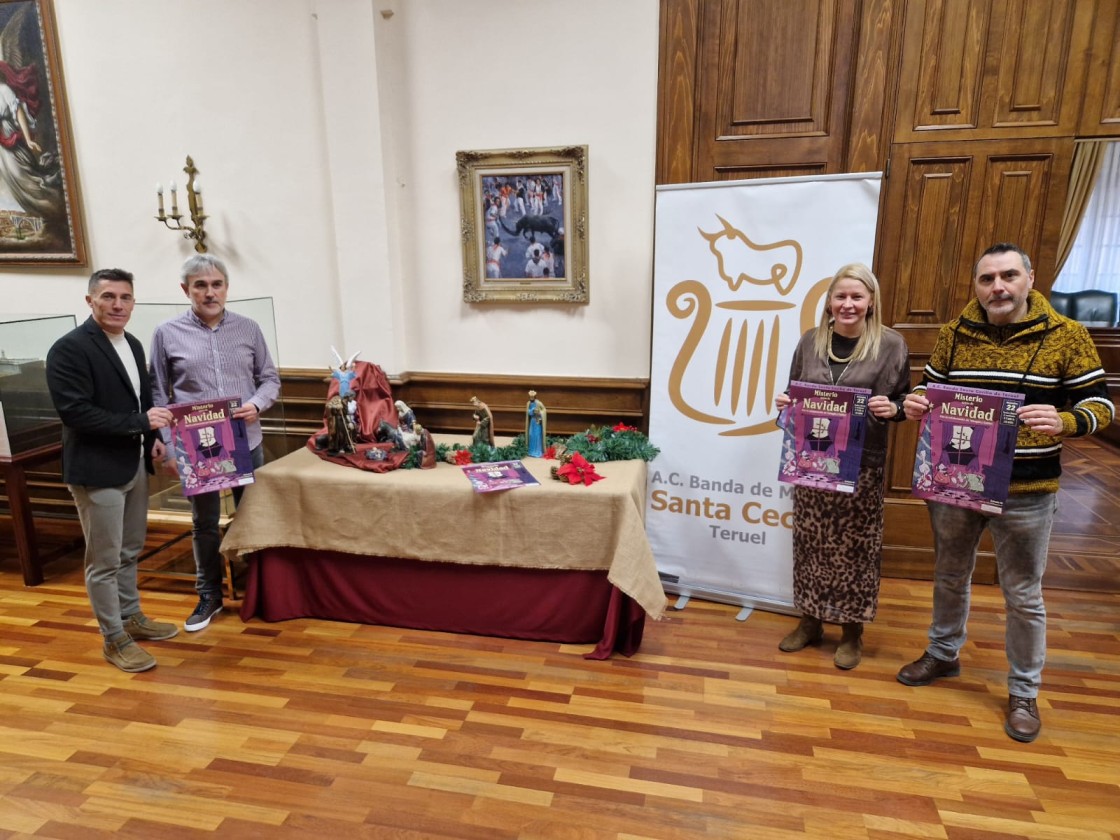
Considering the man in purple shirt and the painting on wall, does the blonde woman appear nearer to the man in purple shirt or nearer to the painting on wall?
the man in purple shirt

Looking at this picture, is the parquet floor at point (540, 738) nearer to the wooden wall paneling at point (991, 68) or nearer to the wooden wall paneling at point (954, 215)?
the wooden wall paneling at point (954, 215)

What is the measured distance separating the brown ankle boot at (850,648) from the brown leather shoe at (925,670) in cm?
17

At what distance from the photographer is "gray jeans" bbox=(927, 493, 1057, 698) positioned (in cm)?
214

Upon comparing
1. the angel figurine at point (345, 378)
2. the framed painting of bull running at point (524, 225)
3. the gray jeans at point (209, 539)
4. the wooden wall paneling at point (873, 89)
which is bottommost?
the gray jeans at point (209, 539)

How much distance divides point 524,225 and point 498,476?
4.64 feet

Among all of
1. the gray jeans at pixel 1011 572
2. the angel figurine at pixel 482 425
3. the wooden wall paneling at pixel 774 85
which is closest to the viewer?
the gray jeans at pixel 1011 572

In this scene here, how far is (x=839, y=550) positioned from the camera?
257 cm

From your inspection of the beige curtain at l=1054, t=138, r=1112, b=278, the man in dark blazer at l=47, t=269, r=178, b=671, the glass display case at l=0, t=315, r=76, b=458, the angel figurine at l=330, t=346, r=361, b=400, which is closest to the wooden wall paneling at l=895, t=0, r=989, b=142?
the angel figurine at l=330, t=346, r=361, b=400

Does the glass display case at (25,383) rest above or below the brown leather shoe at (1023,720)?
above

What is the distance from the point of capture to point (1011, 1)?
2.80 m

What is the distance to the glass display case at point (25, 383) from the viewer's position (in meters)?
3.25

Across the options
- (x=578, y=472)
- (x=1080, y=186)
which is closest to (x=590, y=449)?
(x=578, y=472)

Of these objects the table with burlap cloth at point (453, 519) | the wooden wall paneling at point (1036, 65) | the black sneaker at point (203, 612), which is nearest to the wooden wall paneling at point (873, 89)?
the wooden wall paneling at point (1036, 65)

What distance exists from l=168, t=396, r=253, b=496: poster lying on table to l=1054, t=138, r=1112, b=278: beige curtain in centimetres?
890
